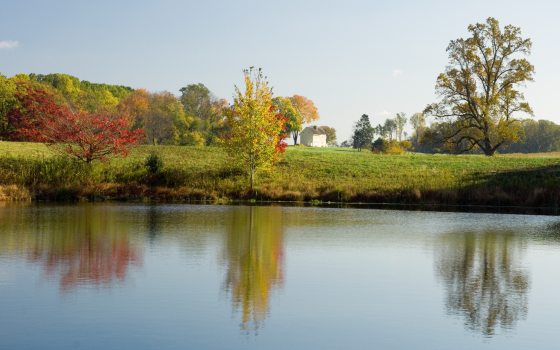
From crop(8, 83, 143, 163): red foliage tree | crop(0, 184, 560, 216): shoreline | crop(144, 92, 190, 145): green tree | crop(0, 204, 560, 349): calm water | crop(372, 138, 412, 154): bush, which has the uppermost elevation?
crop(144, 92, 190, 145): green tree

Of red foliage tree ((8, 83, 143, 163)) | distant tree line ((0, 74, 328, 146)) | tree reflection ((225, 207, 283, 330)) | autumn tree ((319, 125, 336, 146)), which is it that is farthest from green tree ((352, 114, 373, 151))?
tree reflection ((225, 207, 283, 330))

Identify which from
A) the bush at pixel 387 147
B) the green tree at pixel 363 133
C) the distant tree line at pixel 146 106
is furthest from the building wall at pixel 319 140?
the bush at pixel 387 147

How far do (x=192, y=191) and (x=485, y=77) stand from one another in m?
39.0

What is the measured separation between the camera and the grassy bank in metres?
44.5

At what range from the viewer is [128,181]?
48.4 m

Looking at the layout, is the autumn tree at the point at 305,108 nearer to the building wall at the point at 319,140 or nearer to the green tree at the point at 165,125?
the building wall at the point at 319,140

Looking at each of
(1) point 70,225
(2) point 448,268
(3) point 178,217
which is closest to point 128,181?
(3) point 178,217

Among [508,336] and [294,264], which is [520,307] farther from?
[294,264]

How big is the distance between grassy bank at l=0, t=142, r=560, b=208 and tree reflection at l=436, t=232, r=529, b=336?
1909cm

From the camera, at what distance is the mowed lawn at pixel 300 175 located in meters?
45.8

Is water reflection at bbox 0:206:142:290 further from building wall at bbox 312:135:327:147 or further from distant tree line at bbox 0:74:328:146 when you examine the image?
building wall at bbox 312:135:327:147

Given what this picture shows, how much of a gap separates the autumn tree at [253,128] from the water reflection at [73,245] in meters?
17.4

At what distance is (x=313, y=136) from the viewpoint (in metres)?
154

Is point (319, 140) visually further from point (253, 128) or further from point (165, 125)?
point (253, 128)
